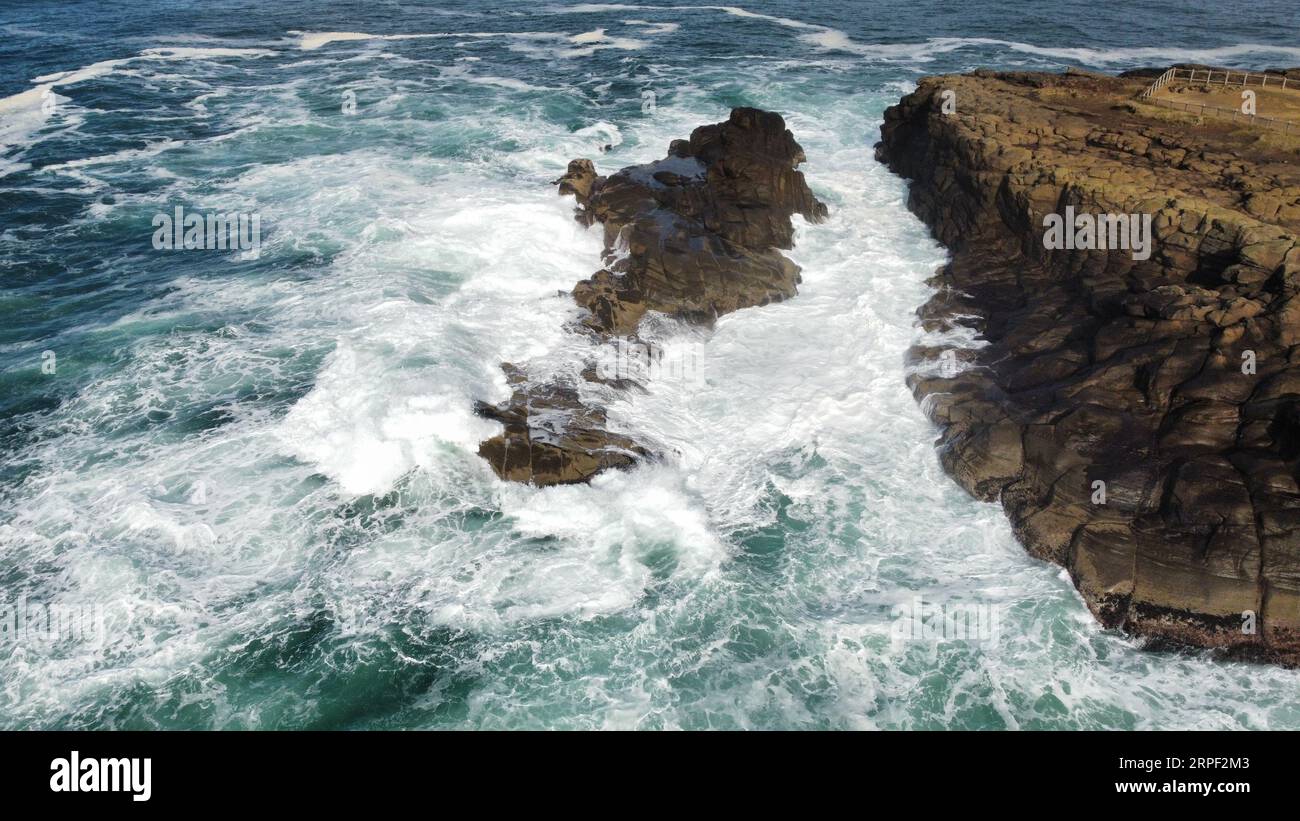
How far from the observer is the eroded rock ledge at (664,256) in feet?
67.7

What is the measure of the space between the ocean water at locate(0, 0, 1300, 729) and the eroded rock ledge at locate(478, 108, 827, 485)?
746 mm

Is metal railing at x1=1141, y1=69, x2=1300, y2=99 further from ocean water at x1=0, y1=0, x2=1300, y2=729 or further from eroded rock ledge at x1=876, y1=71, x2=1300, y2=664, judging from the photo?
ocean water at x1=0, y1=0, x2=1300, y2=729

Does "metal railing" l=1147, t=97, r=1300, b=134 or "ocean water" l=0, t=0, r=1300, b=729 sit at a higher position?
"metal railing" l=1147, t=97, r=1300, b=134

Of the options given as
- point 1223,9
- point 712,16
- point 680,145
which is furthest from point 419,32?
point 1223,9

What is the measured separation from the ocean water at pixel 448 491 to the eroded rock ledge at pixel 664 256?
746 millimetres

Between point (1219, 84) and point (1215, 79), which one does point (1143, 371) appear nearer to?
point (1219, 84)

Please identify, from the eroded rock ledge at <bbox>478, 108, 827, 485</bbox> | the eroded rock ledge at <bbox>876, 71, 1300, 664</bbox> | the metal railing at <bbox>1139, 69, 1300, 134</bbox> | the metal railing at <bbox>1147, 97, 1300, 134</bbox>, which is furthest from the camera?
the metal railing at <bbox>1139, 69, 1300, 134</bbox>

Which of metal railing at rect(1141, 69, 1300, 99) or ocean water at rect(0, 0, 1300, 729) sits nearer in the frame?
ocean water at rect(0, 0, 1300, 729)

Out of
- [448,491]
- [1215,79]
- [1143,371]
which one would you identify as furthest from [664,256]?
[1215,79]

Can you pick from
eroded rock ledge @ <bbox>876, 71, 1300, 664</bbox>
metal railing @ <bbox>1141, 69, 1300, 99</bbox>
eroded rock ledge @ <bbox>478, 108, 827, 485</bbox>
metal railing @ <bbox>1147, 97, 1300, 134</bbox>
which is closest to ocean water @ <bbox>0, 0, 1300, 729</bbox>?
eroded rock ledge @ <bbox>478, 108, 827, 485</bbox>

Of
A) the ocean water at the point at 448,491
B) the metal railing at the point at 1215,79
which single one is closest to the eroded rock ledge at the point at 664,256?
the ocean water at the point at 448,491

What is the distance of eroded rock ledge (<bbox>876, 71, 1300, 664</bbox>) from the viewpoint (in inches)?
650

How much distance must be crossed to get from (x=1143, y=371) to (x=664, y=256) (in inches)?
567

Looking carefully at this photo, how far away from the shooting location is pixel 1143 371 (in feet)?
64.9
